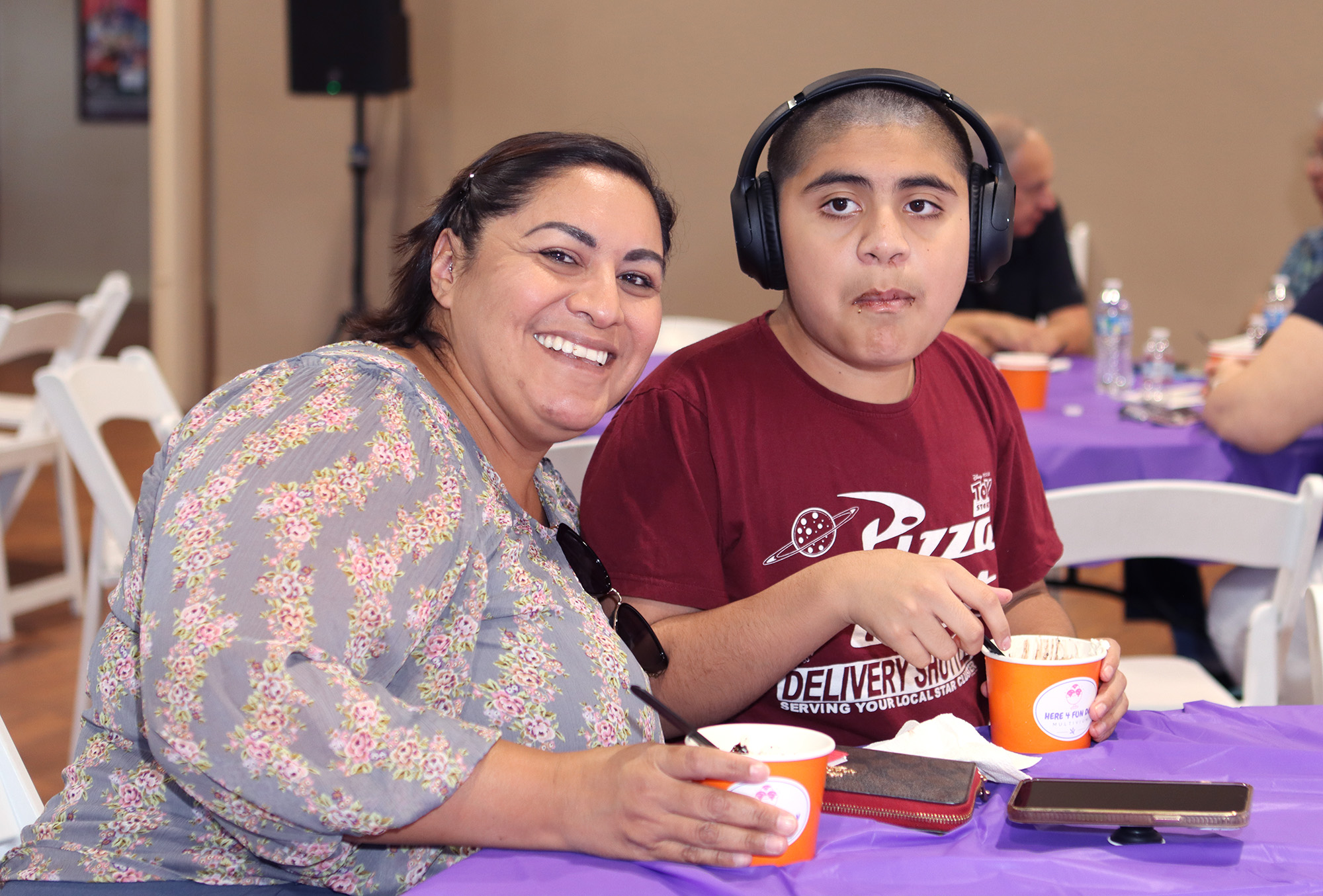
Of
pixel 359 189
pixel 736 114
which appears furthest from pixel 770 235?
pixel 359 189

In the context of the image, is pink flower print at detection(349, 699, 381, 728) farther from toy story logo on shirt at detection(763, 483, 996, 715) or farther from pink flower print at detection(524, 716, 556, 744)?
toy story logo on shirt at detection(763, 483, 996, 715)

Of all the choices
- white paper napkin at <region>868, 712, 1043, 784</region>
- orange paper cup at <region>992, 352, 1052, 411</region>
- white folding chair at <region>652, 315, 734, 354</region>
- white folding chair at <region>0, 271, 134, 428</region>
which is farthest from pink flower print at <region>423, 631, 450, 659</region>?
white folding chair at <region>0, 271, 134, 428</region>

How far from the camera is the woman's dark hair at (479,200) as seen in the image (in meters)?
1.36

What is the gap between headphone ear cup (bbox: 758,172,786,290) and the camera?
1613mm

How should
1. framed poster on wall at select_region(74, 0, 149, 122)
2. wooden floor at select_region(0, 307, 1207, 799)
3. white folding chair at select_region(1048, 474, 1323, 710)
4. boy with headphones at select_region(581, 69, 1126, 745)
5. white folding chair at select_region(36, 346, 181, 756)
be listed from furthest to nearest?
framed poster on wall at select_region(74, 0, 149, 122)
wooden floor at select_region(0, 307, 1207, 799)
white folding chair at select_region(36, 346, 181, 756)
white folding chair at select_region(1048, 474, 1323, 710)
boy with headphones at select_region(581, 69, 1126, 745)

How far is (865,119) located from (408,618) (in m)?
0.87

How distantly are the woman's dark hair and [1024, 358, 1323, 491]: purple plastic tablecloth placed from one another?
5.75ft

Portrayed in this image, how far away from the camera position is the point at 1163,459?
2938 mm

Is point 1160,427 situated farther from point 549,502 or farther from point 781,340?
point 549,502

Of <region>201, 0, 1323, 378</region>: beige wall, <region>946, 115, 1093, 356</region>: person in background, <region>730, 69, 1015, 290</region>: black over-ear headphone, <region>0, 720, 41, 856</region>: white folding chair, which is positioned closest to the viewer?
<region>0, 720, 41, 856</region>: white folding chair

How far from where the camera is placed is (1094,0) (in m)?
6.05

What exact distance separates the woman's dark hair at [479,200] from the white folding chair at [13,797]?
0.60 metres

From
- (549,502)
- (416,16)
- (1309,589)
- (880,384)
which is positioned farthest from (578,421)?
(416,16)

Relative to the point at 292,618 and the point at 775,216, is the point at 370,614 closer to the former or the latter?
the point at 292,618
